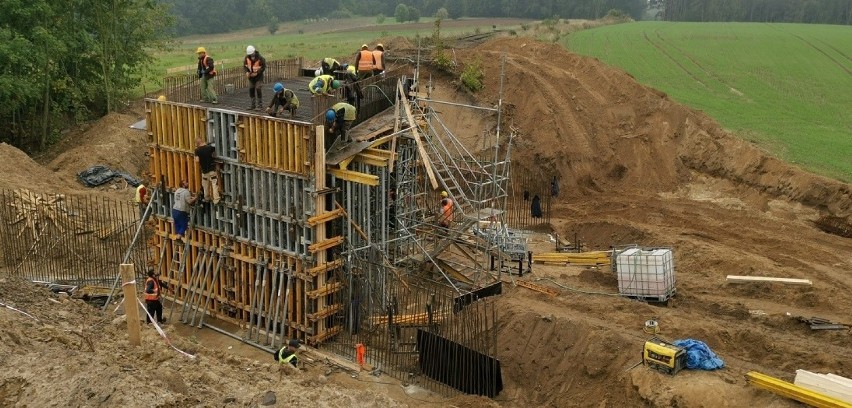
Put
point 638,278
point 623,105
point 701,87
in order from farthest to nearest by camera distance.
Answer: point 701,87 → point 623,105 → point 638,278

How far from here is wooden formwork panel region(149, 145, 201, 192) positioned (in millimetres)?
20125

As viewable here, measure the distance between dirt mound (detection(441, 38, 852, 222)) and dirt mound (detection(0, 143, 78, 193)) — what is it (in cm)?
1733

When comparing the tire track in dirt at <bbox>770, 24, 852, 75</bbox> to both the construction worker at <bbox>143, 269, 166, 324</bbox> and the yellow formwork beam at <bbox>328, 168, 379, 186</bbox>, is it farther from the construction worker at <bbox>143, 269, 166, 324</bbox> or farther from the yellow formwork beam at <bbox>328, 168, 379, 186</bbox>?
the construction worker at <bbox>143, 269, 166, 324</bbox>

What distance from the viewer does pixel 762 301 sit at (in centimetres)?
2025

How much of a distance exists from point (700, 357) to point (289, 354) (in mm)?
8315

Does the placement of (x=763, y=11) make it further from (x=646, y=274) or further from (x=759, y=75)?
(x=646, y=274)

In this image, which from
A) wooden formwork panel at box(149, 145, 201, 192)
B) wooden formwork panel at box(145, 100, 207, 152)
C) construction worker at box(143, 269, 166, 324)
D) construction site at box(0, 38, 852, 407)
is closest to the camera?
construction site at box(0, 38, 852, 407)

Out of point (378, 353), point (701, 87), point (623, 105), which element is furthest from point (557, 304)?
point (701, 87)

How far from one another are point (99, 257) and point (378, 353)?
10.00 meters

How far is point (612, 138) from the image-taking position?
3497 cm

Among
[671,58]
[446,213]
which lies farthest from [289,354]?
[671,58]

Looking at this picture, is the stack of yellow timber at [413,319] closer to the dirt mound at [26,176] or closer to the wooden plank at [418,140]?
the wooden plank at [418,140]

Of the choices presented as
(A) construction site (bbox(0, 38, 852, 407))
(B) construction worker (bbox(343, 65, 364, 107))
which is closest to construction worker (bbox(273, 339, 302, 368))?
(A) construction site (bbox(0, 38, 852, 407))

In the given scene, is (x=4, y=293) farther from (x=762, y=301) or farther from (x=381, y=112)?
(x=762, y=301)
